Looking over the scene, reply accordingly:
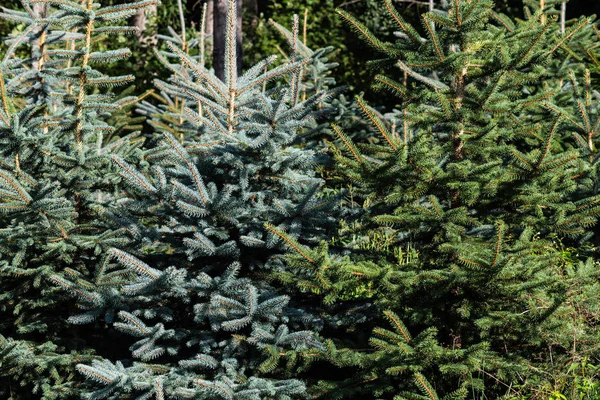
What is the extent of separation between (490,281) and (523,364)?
569 millimetres

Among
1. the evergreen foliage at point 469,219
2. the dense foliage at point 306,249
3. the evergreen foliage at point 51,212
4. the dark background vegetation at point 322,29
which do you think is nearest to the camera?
the evergreen foliage at point 469,219

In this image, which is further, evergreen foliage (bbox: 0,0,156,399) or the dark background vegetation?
the dark background vegetation

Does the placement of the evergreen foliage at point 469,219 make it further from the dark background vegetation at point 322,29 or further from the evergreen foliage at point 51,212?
the dark background vegetation at point 322,29

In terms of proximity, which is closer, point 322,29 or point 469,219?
point 469,219

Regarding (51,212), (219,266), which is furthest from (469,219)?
(51,212)

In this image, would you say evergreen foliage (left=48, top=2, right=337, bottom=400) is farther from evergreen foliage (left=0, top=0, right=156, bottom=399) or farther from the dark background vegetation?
the dark background vegetation

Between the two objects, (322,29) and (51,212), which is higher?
(322,29)

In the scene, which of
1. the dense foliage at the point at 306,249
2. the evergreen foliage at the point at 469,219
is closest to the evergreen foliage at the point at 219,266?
the dense foliage at the point at 306,249

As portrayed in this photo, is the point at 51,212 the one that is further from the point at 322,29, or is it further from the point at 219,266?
the point at 322,29

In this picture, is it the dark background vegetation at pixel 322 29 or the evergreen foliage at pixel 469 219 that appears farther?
the dark background vegetation at pixel 322 29

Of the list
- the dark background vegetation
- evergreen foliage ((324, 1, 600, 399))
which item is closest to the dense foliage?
evergreen foliage ((324, 1, 600, 399))

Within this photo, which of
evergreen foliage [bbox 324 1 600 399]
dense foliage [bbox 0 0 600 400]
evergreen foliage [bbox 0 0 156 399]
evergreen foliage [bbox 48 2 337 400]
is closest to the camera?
evergreen foliage [bbox 324 1 600 399]

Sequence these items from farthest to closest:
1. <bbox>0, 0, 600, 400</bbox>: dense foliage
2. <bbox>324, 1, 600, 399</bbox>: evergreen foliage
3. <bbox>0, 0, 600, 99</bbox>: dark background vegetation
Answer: <bbox>0, 0, 600, 99</bbox>: dark background vegetation → <bbox>0, 0, 600, 400</bbox>: dense foliage → <bbox>324, 1, 600, 399</bbox>: evergreen foliage

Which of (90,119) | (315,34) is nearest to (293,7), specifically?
(315,34)
